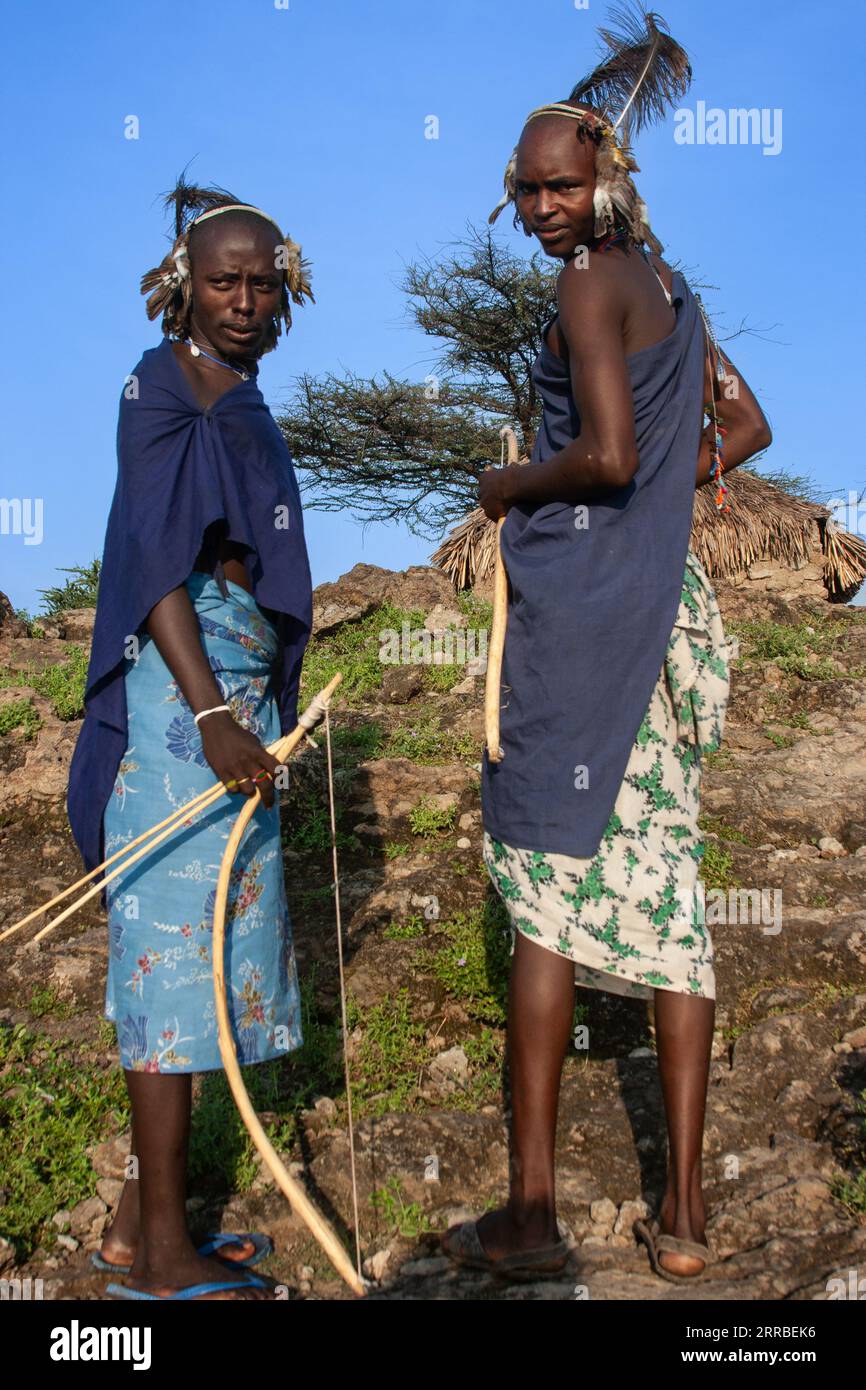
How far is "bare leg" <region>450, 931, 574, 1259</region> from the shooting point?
8.04ft

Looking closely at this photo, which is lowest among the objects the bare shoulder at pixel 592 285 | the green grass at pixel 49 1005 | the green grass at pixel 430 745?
the green grass at pixel 49 1005

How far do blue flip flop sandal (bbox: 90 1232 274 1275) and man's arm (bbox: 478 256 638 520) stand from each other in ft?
5.78

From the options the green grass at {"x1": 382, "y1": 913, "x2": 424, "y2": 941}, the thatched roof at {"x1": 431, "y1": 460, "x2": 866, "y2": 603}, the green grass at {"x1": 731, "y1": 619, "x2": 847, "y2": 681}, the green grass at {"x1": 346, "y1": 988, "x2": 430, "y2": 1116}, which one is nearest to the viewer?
the green grass at {"x1": 346, "y1": 988, "x2": 430, "y2": 1116}

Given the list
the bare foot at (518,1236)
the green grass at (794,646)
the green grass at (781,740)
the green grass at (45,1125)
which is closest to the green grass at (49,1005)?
the green grass at (45,1125)

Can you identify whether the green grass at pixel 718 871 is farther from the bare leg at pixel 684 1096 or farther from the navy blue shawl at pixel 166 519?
the navy blue shawl at pixel 166 519

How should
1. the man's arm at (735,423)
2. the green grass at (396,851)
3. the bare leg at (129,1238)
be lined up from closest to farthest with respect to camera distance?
the bare leg at (129,1238) < the man's arm at (735,423) < the green grass at (396,851)

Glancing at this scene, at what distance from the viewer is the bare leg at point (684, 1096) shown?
2.46 m

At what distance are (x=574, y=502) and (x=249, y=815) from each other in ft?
3.15

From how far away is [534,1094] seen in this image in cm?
249

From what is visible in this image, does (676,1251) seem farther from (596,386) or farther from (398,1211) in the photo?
(596,386)

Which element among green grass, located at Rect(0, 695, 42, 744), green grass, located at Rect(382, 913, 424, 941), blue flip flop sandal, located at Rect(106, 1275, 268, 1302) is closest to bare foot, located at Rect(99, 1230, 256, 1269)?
blue flip flop sandal, located at Rect(106, 1275, 268, 1302)

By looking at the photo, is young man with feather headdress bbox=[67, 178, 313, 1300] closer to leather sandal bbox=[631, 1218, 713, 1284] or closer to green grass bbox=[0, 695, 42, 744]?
leather sandal bbox=[631, 1218, 713, 1284]

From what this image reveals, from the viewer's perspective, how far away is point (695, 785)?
268cm
